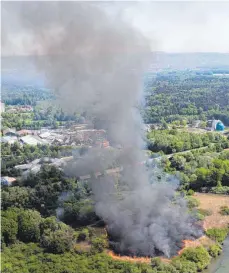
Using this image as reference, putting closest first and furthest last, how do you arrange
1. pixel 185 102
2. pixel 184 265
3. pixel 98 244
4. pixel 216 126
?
1. pixel 184 265
2. pixel 98 244
3. pixel 216 126
4. pixel 185 102

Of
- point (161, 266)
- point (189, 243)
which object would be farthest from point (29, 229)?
point (189, 243)

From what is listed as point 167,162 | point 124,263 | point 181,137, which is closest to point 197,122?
point 181,137

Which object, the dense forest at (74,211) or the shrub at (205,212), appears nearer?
the dense forest at (74,211)

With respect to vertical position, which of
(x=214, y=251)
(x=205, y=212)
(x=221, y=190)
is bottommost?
(x=214, y=251)

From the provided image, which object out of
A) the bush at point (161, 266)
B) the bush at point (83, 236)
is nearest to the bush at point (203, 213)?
the bush at point (161, 266)

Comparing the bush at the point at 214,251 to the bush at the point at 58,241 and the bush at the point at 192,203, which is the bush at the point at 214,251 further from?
the bush at the point at 58,241

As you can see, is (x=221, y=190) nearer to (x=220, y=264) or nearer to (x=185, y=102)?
(x=220, y=264)
